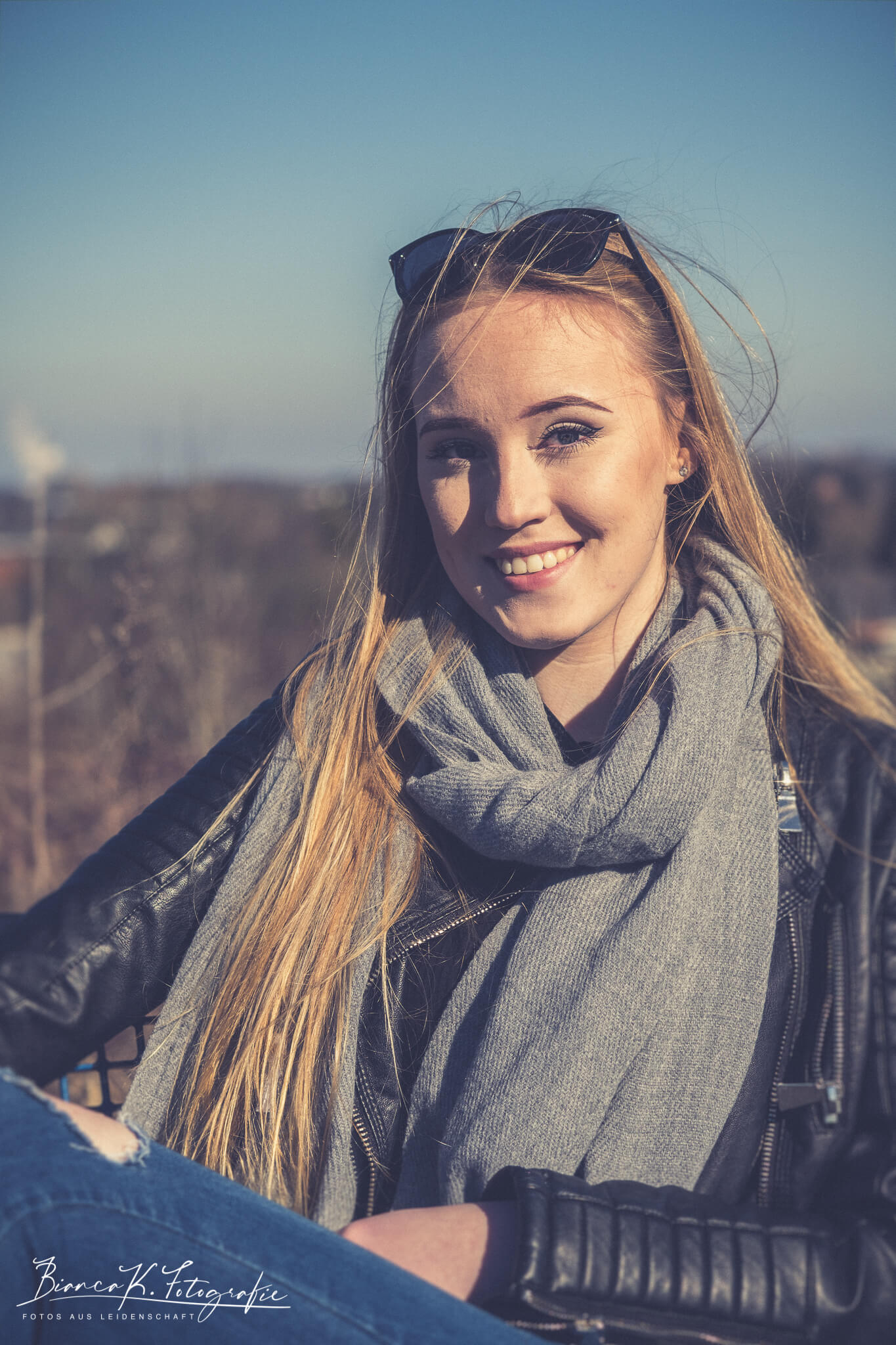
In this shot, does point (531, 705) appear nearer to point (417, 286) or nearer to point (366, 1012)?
point (366, 1012)

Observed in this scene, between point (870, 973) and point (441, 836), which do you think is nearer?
point (870, 973)

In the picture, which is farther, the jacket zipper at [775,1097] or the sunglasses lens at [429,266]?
the sunglasses lens at [429,266]

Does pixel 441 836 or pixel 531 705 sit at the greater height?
pixel 531 705

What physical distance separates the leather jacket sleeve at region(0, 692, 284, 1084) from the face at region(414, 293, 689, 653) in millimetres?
650

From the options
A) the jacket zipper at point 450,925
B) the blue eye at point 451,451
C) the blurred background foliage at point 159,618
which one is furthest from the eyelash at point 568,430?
the jacket zipper at point 450,925

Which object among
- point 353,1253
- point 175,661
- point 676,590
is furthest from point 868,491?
point 353,1253

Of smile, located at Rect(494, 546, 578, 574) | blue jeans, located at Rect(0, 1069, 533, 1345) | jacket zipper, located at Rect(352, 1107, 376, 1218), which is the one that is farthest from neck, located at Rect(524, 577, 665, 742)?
blue jeans, located at Rect(0, 1069, 533, 1345)

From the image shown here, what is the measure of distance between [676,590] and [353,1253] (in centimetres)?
123

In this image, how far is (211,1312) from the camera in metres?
1.19

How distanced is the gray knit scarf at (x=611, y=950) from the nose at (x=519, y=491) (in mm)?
336

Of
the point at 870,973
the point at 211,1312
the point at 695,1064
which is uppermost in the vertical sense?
the point at 870,973

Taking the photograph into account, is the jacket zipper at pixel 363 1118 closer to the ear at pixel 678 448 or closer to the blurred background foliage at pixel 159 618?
the blurred background foliage at pixel 159 618

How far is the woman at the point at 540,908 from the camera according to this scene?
1.32 metres

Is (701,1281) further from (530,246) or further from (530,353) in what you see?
(530,246)
